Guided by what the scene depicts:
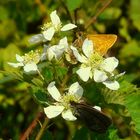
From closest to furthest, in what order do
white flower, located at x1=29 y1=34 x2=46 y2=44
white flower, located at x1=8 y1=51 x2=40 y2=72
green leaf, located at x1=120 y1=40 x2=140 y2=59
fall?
white flower, located at x1=8 y1=51 x2=40 y2=72 < white flower, located at x1=29 y1=34 x2=46 y2=44 < green leaf, located at x1=120 y1=40 x2=140 y2=59

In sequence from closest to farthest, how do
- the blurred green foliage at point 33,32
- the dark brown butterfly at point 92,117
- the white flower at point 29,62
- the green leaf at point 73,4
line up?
the dark brown butterfly at point 92,117, the white flower at point 29,62, the green leaf at point 73,4, the blurred green foliage at point 33,32

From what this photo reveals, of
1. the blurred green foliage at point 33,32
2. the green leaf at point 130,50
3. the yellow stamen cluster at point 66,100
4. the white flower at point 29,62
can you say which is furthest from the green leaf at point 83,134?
the green leaf at point 130,50

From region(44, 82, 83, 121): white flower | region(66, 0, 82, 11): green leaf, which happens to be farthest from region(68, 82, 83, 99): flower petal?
region(66, 0, 82, 11): green leaf

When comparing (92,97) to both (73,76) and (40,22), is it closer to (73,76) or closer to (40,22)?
(73,76)

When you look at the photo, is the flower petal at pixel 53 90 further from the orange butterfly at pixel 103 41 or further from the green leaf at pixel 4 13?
the green leaf at pixel 4 13

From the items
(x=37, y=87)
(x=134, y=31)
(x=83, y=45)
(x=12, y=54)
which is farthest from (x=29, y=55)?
(x=134, y=31)

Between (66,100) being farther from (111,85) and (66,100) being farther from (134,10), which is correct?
(134,10)

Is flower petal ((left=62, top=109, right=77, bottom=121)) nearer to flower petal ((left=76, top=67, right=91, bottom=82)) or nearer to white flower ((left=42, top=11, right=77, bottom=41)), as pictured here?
flower petal ((left=76, top=67, right=91, bottom=82))

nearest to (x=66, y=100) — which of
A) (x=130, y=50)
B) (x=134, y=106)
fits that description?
(x=134, y=106)
